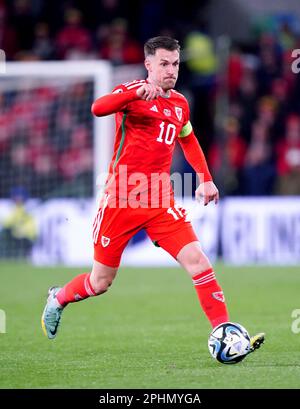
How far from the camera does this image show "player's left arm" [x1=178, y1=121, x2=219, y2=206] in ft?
26.6

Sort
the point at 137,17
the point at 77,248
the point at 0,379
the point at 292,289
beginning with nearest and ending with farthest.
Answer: the point at 0,379
the point at 292,289
the point at 77,248
the point at 137,17

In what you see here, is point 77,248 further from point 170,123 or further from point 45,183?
point 170,123

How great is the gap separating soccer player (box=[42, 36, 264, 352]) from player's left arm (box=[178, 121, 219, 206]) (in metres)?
0.01

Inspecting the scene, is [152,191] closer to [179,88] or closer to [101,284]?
[101,284]

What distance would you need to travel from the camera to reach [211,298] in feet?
25.3

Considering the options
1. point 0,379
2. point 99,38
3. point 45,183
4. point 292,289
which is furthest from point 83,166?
point 0,379

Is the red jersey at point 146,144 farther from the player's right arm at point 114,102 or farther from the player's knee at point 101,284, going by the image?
the player's knee at point 101,284

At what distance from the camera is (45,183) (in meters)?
17.9

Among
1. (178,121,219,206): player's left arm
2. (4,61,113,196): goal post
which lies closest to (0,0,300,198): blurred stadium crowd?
(4,61,113,196): goal post

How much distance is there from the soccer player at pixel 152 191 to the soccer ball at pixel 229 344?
0.17 meters

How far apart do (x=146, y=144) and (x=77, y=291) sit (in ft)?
4.40

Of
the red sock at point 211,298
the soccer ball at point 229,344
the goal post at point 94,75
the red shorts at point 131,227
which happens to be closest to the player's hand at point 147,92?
the red shorts at point 131,227

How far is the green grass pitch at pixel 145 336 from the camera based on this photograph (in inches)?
273
